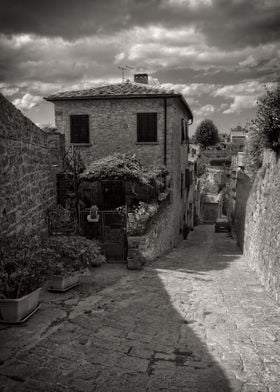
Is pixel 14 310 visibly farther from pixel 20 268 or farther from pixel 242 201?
pixel 242 201

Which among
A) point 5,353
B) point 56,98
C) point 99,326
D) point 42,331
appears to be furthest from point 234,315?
point 56,98

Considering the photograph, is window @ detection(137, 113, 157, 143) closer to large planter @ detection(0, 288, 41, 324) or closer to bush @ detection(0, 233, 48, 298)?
bush @ detection(0, 233, 48, 298)

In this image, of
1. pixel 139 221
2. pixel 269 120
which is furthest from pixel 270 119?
pixel 139 221

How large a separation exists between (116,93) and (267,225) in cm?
994

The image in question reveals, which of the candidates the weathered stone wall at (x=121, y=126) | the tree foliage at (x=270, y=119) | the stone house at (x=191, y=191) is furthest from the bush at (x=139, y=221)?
the stone house at (x=191, y=191)

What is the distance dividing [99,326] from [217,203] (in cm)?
3663

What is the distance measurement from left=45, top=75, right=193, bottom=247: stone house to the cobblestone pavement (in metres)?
9.38

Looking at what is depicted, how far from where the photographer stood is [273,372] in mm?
4176

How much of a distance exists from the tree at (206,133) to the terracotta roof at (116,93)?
47.4m

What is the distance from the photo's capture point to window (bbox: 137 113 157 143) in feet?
52.9

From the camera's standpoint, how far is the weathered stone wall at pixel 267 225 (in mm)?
8031

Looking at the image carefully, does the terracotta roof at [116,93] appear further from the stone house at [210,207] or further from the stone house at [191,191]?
the stone house at [210,207]

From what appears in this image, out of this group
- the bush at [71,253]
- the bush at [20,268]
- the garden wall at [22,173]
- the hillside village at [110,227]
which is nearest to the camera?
the hillside village at [110,227]

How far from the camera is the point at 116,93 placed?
1603 cm
